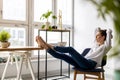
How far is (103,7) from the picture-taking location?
2.05ft

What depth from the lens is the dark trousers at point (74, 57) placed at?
2803 millimetres

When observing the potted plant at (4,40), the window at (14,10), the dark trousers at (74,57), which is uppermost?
the window at (14,10)

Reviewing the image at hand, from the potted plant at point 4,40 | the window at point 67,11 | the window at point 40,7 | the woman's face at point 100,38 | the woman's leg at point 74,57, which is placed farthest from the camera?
the window at point 67,11

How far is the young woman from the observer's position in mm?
2776

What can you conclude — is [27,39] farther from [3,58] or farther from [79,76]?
[79,76]

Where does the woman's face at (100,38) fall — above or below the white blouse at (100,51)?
above

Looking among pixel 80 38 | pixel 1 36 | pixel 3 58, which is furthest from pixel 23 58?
pixel 80 38

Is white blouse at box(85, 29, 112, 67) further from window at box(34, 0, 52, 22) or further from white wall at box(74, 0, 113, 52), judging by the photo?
window at box(34, 0, 52, 22)

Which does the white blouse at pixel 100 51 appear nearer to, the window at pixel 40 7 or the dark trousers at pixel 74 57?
the dark trousers at pixel 74 57

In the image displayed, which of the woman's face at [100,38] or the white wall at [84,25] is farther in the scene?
the white wall at [84,25]

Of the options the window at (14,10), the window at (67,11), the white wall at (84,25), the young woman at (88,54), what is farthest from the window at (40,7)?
the young woman at (88,54)

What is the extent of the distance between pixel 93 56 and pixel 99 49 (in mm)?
154

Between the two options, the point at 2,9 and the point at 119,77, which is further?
the point at 2,9

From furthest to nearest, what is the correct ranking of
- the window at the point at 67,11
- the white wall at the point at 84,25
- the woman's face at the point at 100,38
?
the window at the point at 67,11 → the white wall at the point at 84,25 → the woman's face at the point at 100,38
